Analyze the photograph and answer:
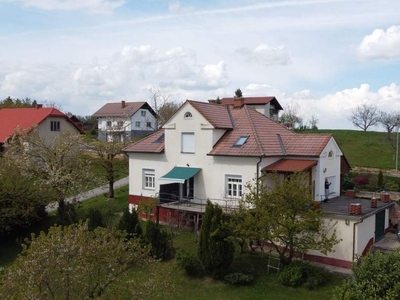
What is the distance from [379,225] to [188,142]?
13916 mm

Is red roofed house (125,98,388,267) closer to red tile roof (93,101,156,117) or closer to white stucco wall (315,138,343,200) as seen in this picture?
white stucco wall (315,138,343,200)

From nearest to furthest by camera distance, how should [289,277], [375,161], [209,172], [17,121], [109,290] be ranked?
[109,290] → [289,277] → [209,172] → [17,121] → [375,161]

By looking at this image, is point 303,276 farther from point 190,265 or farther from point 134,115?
point 134,115

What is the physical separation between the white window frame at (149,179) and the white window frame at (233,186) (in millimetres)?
6504

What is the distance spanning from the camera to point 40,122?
5638cm

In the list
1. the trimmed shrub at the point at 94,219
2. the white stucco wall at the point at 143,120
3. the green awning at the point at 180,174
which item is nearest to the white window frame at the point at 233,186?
the green awning at the point at 180,174

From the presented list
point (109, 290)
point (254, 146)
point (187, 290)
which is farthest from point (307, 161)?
point (109, 290)

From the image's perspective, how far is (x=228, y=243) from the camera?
25.2 m

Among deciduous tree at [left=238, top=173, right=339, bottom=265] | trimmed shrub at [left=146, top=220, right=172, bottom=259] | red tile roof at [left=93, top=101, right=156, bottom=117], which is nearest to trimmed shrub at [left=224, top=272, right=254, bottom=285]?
deciduous tree at [left=238, top=173, right=339, bottom=265]

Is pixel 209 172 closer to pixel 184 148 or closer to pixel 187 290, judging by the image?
pixel 184 148

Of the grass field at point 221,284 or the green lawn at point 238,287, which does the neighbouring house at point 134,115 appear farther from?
the green lawn at point 238,287

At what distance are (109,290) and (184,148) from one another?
17.8 metres

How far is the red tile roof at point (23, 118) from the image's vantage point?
57062 millimetres

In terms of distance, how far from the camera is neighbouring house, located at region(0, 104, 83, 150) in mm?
57062
